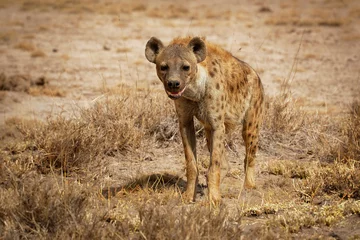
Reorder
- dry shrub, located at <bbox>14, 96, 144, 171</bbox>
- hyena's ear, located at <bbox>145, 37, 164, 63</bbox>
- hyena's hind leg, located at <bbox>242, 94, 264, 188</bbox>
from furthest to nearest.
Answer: dry shrub, located at <bbox>14, 96, 144, 171</bbox> → hyena's hind leg, located at <bbox>242, 94, 264, 188</bbox> → hyena's ear, located at <bbox>145, 37, 164, 63</bbox>

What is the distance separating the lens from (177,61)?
5.13 metres

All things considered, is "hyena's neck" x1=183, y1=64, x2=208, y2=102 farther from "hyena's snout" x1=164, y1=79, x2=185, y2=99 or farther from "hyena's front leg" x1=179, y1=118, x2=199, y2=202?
"hyena's front leg" x1=179, y1=118, x2=199, y2=202

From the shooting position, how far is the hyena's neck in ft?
17.2

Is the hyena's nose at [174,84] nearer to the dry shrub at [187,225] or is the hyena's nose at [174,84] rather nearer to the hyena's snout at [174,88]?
the hyena's snout at [174,88]

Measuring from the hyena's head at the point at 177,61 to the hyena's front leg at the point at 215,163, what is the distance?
1.92ft

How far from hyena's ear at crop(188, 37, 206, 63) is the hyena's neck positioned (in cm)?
9

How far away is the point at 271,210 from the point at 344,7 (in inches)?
857

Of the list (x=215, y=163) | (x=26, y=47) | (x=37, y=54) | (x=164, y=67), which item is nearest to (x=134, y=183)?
(x=215, y=163)

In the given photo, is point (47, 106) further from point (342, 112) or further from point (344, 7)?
point (344, 7)

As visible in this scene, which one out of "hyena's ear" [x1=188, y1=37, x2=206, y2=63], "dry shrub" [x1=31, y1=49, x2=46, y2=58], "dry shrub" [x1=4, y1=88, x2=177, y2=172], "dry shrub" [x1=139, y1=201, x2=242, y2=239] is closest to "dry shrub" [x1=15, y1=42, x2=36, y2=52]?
"dry shrub" [x1=31, y1=49, x2=46, y2=58]

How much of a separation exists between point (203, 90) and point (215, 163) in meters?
0.66

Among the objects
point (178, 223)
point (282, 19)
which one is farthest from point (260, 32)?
point (178, 223)

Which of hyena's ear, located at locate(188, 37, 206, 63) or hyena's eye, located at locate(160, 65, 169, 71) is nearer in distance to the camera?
hyena's eye, located at locate(160, 65, 169, 71)

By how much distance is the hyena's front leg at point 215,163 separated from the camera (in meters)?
5.37
